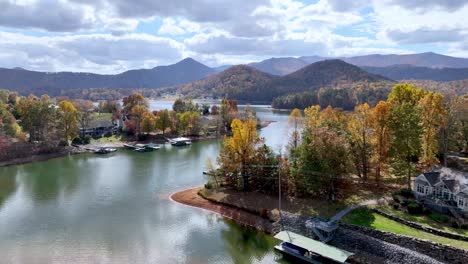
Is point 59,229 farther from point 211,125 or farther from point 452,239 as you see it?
point 211,125

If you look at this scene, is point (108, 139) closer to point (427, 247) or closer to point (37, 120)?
point (37, 120)

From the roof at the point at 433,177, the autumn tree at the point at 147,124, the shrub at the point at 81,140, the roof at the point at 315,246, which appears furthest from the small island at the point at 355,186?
the autumn tree at the point at 147,124

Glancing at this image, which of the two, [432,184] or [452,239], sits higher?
[432,184]

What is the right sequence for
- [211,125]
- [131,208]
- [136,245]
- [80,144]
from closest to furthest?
[136,245], [131,208], [80,144], [211,125]

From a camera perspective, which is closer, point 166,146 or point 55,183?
point 55,183

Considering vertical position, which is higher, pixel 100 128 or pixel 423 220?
pixel 100 128

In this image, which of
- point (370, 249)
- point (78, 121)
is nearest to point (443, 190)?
point (370, 249)

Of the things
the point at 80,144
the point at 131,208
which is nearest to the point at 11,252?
the point at 131,208
